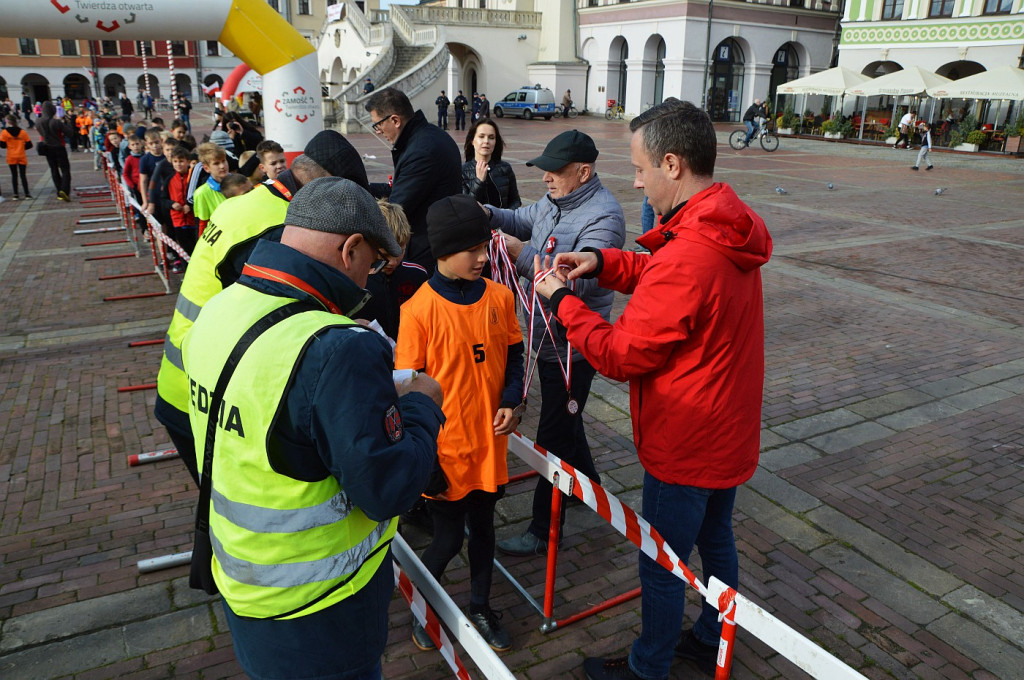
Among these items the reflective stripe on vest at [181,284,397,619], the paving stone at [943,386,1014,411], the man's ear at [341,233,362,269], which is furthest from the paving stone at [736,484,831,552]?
the man's ear at [341,233,362,269]

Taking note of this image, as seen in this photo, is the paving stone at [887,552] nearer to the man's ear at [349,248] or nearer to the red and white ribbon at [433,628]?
the red and white ribbon at [433,628]

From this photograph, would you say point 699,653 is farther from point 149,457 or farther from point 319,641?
point 149,457

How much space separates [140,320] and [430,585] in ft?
22.8

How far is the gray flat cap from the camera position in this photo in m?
1.82

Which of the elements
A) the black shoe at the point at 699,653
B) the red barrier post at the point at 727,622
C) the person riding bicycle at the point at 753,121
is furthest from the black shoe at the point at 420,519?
the person riding bicycle at the point at 753,121

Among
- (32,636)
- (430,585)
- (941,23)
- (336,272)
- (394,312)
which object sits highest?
(941,23)

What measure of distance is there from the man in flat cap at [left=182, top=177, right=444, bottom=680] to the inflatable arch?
9918 millimetres

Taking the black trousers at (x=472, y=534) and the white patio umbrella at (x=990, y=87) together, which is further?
the white patio umbrella at (x=990, y=87)

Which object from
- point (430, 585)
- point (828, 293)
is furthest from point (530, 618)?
point (828, 293)

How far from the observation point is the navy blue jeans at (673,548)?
105 inches

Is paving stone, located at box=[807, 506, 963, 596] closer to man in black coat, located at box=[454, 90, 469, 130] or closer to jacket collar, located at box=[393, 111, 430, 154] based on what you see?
jacket collar, located at box=[393, 111, 430, 154]

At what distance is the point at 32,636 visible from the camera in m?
3.37

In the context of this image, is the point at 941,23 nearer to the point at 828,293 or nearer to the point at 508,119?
the point at 508,119

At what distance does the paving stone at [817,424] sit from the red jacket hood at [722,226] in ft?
11.0
